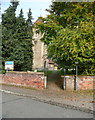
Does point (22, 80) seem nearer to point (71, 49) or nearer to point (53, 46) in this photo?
point (53, 46)

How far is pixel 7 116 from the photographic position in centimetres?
580

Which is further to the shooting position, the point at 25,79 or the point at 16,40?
the point at 16,40

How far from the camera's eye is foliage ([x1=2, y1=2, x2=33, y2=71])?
2234 centimetres

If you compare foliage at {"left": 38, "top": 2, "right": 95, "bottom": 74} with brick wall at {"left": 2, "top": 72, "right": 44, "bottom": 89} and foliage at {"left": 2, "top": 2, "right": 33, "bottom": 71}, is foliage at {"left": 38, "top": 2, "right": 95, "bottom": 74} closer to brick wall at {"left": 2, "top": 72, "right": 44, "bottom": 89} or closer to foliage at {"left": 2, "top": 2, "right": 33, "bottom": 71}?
brick wall at {"left": 2, "top": 72, "right": 44, "bottom": 89}

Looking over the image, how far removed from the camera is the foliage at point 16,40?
22.3 metres

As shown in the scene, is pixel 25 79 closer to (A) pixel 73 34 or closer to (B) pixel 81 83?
(B) pixel 81 83

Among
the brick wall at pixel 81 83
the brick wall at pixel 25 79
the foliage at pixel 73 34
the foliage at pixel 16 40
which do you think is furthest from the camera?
the foliage at pixel 16 40

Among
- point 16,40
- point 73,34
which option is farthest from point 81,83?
point 16,40

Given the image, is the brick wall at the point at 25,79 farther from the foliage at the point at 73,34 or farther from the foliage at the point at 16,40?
the foliage at the point at 16,40

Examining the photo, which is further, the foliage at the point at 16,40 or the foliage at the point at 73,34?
the foliage at the point at 16,40

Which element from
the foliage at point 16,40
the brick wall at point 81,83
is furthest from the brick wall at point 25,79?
the foliage at point 16,40

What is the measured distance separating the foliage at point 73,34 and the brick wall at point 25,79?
216cm

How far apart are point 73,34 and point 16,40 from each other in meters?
12.8

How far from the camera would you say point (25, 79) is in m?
13.8
